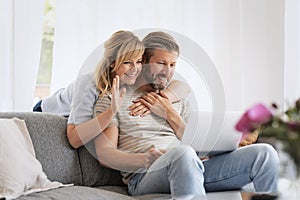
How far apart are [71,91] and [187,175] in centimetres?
71

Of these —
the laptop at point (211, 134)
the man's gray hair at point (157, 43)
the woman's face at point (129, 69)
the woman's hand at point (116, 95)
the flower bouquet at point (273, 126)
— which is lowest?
the laptop at point (211, 134)

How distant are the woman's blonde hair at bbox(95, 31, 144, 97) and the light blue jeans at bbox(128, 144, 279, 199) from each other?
40cm

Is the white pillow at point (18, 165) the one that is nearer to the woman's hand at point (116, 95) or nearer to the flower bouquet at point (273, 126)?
the woman's hand at point (116, 95)

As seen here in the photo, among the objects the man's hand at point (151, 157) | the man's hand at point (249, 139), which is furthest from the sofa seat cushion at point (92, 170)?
the man's hand at point (249, 139)

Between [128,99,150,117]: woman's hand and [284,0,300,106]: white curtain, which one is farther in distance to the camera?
[284,0,300,106]: white curtain

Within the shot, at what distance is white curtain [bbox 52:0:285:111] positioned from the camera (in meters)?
3.17

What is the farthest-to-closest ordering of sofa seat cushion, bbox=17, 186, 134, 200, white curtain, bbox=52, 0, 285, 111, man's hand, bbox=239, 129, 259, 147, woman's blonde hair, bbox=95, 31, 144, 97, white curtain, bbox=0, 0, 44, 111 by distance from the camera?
white curtain, bbox=52, 0, 285, 111
white curtain, bbox=0, 0, 44, 111
man's hand, bbox=239, 129, 259, 147
woman's blonde hair, bbox=95, 31, 144, 97
sofa seat cushion, bbox=17, 186, 134, 200

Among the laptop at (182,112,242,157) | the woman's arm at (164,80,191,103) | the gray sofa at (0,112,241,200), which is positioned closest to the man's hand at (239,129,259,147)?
the laptop at (182,112,242,157)

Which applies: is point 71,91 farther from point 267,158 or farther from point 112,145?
point 267,158

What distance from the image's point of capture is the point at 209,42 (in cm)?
334

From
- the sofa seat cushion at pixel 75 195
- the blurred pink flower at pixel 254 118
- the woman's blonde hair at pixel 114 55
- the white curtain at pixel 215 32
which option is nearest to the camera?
the blurred pink flower at pixel 254 118

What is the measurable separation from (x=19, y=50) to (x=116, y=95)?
99 cm

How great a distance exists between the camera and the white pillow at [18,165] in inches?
78.7

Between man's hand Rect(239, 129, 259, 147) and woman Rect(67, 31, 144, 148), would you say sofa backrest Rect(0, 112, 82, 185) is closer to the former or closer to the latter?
woman Rect(67, 31, 144, 148)
